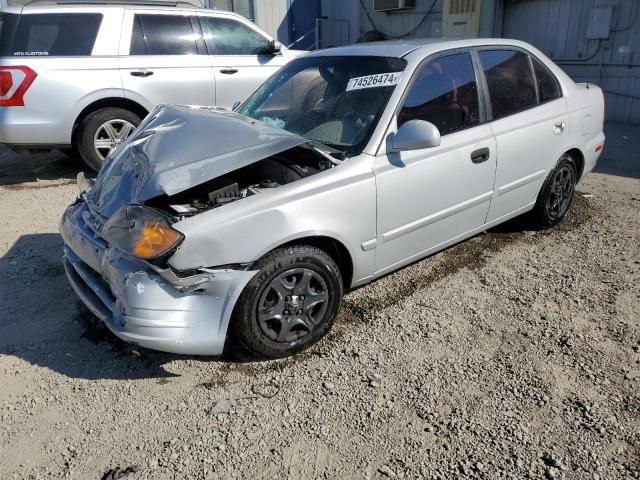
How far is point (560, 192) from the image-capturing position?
15.0 ft

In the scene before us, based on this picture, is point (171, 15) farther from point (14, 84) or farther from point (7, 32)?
point (14, 84)

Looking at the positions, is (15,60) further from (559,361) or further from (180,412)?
(559,361)

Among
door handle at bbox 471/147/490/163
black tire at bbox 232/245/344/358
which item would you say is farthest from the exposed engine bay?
door handle at bbox 471/147/490/163

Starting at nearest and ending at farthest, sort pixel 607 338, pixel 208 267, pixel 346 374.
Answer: pixel 208 267 → pixel 346 374 → pixel 607 338

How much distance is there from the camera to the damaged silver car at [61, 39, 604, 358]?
256cm

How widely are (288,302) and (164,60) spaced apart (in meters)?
4.84

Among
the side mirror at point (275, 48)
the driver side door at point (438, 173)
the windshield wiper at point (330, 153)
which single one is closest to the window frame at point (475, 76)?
the driver side door at point (438, 173)

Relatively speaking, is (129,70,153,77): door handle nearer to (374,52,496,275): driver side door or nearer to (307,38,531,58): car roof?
(307,38,531,58): car roof

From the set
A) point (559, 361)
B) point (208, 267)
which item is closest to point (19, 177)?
point (208, 267)

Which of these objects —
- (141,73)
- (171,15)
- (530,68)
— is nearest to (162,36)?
(171,15)

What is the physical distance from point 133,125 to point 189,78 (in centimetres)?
96

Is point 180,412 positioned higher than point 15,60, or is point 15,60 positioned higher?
point 15,60

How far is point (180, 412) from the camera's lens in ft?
8.46

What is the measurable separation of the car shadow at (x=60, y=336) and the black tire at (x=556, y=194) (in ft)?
9.46
